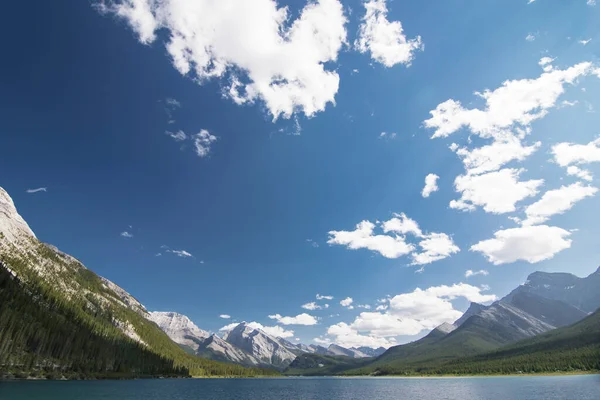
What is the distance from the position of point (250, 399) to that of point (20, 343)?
371 ft

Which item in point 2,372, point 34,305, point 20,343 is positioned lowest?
point 2,372

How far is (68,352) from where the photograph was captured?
579 feet

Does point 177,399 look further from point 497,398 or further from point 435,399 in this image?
point 497,398

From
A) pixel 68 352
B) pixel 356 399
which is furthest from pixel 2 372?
pixel 356 399

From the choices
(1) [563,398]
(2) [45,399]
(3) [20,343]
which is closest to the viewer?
(2) [45,399]

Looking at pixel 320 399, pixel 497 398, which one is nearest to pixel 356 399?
pixel 320 399

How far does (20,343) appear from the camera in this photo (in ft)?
481

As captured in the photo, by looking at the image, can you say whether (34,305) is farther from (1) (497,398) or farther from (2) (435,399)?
(1) (497,398)

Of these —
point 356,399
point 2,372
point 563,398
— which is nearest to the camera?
point 563,398

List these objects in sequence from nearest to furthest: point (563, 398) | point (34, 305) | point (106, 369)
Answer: point (563, 398), point (34, 305), point (106, 369)

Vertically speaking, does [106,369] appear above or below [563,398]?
above

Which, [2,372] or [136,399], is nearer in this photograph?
[136,399]

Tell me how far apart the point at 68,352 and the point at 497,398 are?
203321mm

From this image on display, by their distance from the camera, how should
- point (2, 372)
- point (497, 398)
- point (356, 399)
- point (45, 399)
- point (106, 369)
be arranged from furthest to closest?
point (106, 369) < point (2, 372) < point (356, 399) < point (497, 398) < point (45, 399)
